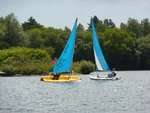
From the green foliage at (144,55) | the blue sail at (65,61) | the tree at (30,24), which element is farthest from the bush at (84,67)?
the tree at (30,24)

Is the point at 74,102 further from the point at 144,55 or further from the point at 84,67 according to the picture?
the point at 144,55

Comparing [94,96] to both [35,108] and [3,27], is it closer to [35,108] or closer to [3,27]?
[35,108]

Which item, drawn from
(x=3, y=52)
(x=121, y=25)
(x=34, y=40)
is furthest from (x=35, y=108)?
(x=121, y=25)

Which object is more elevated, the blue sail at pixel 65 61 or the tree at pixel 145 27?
A: the tree at pixel 145 27

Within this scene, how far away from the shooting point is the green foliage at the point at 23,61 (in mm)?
97312

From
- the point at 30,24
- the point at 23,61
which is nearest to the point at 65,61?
the point at 23,61

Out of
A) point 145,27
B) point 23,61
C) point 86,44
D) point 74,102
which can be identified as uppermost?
point 145,27

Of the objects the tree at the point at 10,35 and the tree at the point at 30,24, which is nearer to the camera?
the tree at the point at 10,35

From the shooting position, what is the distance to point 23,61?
104750mm

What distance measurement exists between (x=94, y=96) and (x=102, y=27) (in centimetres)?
12245

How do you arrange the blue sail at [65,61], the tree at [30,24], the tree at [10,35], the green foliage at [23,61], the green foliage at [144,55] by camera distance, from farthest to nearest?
the tree at [30,24]
the green foliage at [144,55]
the tree at [10,35]
the green foliage at [23,61]
the blue sail at [65,61]

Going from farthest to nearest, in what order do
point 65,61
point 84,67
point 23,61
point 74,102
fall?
point 23,61, point 84,67, point 65,61, point 74,102

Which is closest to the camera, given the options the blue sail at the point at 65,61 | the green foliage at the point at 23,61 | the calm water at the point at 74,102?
the calm water at the point at 74,102

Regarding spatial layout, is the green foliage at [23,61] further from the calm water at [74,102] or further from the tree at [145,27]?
the tree at [145,27]
